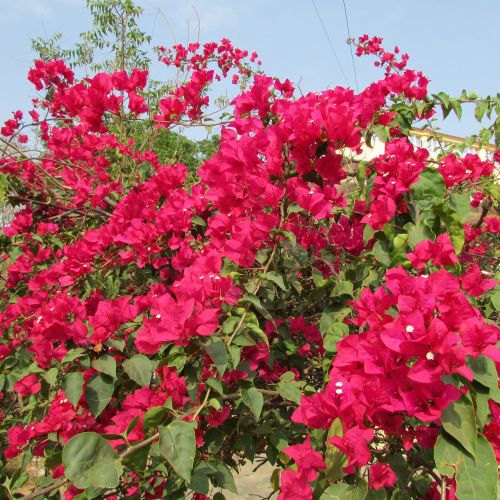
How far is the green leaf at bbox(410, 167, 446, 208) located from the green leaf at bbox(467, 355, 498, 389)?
419 mm

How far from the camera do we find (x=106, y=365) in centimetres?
105

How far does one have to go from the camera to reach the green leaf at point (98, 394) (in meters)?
1.05

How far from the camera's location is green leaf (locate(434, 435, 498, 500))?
2.14ft

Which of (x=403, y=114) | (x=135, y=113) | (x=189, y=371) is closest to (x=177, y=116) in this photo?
(x=135, y=113)

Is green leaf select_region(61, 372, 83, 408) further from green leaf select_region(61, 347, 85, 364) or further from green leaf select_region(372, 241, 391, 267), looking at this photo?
green leaf select_region(372, 241, 391, 267)

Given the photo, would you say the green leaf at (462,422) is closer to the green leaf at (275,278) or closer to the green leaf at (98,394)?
the green leaf at (275,278)

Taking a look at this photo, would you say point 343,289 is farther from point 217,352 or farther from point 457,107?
point 457,107

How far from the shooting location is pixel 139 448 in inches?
30.1

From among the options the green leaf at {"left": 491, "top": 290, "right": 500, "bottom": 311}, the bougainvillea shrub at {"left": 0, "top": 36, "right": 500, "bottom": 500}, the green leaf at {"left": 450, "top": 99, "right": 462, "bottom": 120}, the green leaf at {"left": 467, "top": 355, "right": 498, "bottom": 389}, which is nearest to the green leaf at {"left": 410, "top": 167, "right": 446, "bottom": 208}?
the bougainvillea shrub at {"left": 0, "top": 36, "right": 500, "bottom": 500}

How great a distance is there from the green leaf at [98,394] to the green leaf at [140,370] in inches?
2.7

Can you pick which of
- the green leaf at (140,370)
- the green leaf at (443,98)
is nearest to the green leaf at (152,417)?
the green leaf at (140,370)

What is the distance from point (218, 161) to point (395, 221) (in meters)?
0.45

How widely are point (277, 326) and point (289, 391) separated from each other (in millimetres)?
220

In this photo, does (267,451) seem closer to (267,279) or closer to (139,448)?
(267,279)
